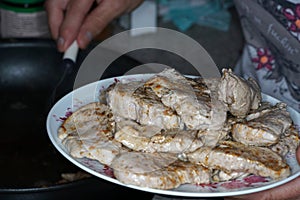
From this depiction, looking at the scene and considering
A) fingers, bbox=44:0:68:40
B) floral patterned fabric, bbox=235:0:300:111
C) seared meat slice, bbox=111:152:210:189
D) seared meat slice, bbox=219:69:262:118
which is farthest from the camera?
fingers, bbox=44:0:68:40

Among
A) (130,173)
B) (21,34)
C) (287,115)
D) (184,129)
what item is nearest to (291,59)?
(287,115)

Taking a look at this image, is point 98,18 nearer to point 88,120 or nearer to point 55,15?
point 55,15

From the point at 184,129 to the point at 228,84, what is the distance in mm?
116

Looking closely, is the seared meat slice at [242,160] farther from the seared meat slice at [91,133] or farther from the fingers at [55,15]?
the fingers at [55,15]

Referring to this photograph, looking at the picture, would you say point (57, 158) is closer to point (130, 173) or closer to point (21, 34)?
point (130, 173)

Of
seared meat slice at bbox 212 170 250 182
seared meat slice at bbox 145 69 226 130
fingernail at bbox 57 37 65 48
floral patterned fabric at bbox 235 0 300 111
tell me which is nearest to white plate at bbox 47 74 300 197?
seared meat slice at bbox 212 170 250 182

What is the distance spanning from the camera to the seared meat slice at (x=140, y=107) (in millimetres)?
916

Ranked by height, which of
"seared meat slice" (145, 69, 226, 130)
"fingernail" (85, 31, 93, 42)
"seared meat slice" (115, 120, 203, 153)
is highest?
"seared meat slice" (145, 69, 226, 130)

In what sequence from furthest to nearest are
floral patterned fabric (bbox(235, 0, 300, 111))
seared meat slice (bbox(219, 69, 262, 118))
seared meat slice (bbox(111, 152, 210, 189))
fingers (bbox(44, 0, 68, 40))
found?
fingers (bbox(44, 0, 68, 40)) < floral patterned fabric (bbox(235, 0, 300, 111)) < seared meat slice (bbox(219, 69, 262, 118)) < seared meat slice (bbox(111, 152, 210, 189))

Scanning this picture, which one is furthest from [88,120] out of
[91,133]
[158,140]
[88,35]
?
[88,35]

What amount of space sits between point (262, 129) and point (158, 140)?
7.1 inches

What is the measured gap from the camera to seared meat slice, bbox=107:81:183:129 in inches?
36.0

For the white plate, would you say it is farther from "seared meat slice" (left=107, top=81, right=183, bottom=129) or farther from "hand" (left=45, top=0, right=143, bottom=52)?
"hand" (left=45, top=0, right=143, bottom=52)

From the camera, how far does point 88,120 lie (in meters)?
0.99
